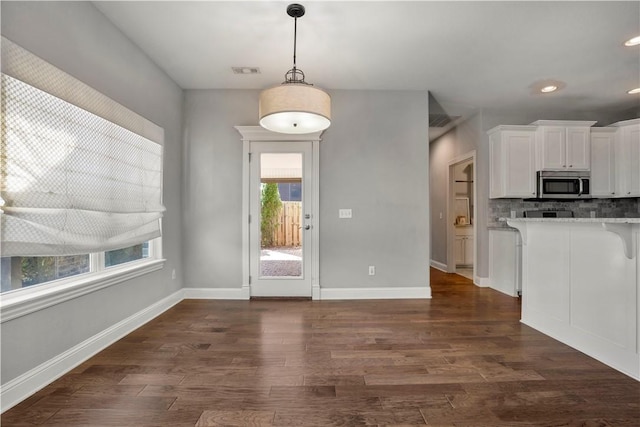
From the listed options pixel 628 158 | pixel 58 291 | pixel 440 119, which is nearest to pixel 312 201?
pixel 58 291

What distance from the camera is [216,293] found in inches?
162

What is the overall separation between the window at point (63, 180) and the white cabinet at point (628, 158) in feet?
21.5

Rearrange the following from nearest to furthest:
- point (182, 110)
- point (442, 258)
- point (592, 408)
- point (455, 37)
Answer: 1. point (592, 408)
2. point (455, 37)
3. point (182, 110)
4. point (442, 258)

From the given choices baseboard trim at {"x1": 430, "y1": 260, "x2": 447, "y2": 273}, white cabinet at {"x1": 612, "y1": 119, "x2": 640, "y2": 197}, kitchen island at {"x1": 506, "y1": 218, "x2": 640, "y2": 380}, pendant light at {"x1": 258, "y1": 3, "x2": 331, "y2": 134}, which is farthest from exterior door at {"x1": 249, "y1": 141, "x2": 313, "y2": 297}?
white cabinet at {"x1": 612, "y1": 119, "x2": 640, "y2": 197}

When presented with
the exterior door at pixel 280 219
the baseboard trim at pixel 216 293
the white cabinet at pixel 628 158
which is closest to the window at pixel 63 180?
the baseboard trim at pixel 216 293

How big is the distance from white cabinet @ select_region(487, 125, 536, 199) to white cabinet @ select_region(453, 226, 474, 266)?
241cm

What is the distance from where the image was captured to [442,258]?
628 cm

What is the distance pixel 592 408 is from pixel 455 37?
3013 millimetres

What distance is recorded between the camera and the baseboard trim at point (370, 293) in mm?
4098

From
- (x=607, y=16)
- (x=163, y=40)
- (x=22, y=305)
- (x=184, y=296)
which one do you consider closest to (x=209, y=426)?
(x=22, y=305)

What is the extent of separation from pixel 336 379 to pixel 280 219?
2379 mm

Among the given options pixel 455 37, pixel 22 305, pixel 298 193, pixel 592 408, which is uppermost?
pixel 455 37

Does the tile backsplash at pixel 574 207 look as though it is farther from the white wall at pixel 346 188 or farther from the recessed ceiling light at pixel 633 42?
the recessed ceiling light at pixel 633 42

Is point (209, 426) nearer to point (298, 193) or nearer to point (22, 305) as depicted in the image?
point (22, 305)
